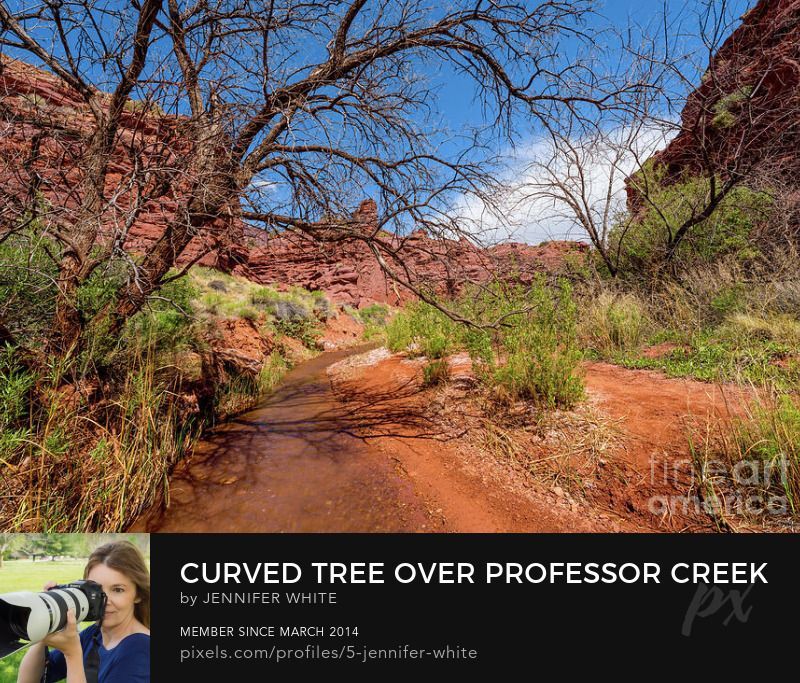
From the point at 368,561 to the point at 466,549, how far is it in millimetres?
422

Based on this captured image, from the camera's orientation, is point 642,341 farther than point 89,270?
Yes

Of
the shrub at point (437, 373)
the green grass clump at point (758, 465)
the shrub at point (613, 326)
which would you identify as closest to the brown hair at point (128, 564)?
the green grass clump at point (758, 465)

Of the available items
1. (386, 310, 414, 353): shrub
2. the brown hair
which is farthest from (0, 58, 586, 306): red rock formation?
(386, 310, 414, 353): shrub

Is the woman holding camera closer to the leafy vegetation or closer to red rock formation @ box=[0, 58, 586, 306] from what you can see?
the leafy vegetation

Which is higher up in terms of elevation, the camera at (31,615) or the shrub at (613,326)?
the shrub at (613,326)

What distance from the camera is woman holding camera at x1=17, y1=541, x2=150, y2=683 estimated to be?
105cm

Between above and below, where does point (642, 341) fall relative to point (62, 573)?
above

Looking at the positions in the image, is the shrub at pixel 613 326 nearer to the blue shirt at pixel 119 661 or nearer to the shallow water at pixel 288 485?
the shallow water at pixel 288 485

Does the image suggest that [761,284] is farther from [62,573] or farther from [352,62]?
[62,573]

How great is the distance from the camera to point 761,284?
5.24 metres

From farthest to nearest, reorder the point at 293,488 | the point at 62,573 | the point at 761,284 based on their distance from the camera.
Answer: the point at 761,284 < the point at 293,488 < the point at 62,573

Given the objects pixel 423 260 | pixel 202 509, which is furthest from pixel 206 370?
pixel 423 260

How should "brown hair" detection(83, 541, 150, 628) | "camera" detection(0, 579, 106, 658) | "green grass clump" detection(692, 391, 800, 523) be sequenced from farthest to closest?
1. "green grass clump" detection(692, 391, 800, 523)
2. "brown hair" detection(83, 541, 150, 628)
3. "camera" detection(0, 579, 106, 658)

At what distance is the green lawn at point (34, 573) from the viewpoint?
115cm
